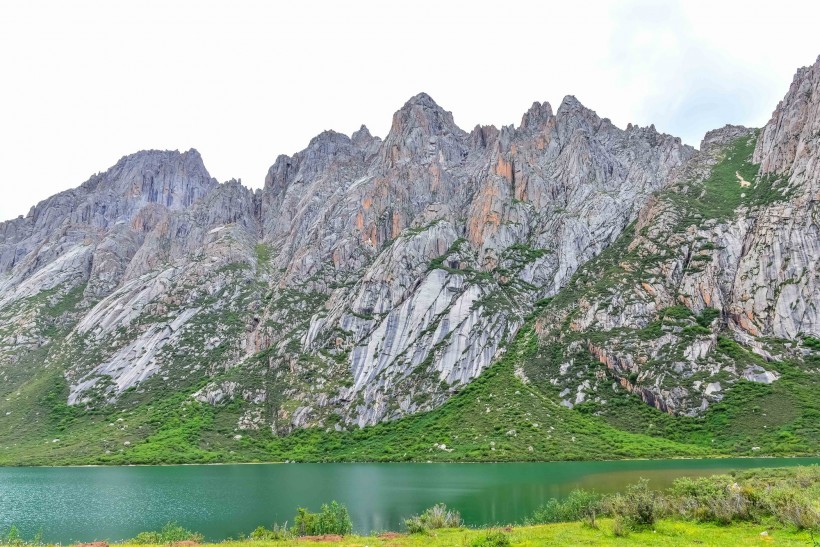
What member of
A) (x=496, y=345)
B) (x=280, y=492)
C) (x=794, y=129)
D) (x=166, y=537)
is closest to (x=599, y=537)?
(x=166, y=537)

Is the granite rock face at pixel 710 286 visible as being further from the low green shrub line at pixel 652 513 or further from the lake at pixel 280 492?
the low green shrub line at pixel 652 513

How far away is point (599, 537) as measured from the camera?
29516 mm

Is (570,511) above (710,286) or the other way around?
the other way around

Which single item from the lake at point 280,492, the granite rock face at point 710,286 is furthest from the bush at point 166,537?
Result: the granite rock face at point 710,286

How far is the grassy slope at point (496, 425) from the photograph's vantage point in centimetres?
10319

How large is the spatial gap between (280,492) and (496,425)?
63.8m

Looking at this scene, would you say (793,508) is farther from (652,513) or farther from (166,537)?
(166,537)

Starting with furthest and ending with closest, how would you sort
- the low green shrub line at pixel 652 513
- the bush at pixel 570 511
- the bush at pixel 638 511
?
the bush at pixel 570 511 < the bush at pixel 638 511 < the low green shrub line at pixel 652 513

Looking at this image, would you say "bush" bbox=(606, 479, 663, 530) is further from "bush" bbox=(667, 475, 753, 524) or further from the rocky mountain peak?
the rocky mountain peak

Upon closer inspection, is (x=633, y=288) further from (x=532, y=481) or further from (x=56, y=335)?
(x=56, y=335)

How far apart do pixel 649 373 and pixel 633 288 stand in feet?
95.7

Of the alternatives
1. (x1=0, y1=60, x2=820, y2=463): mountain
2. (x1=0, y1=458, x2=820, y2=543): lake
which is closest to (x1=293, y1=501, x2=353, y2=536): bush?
(x1=0, y1=458, x2=820, y2=543): lake

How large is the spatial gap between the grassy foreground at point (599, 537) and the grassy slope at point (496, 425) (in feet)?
241

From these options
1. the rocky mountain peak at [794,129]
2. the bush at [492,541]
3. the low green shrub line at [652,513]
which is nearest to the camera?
the bush at [492,541]
